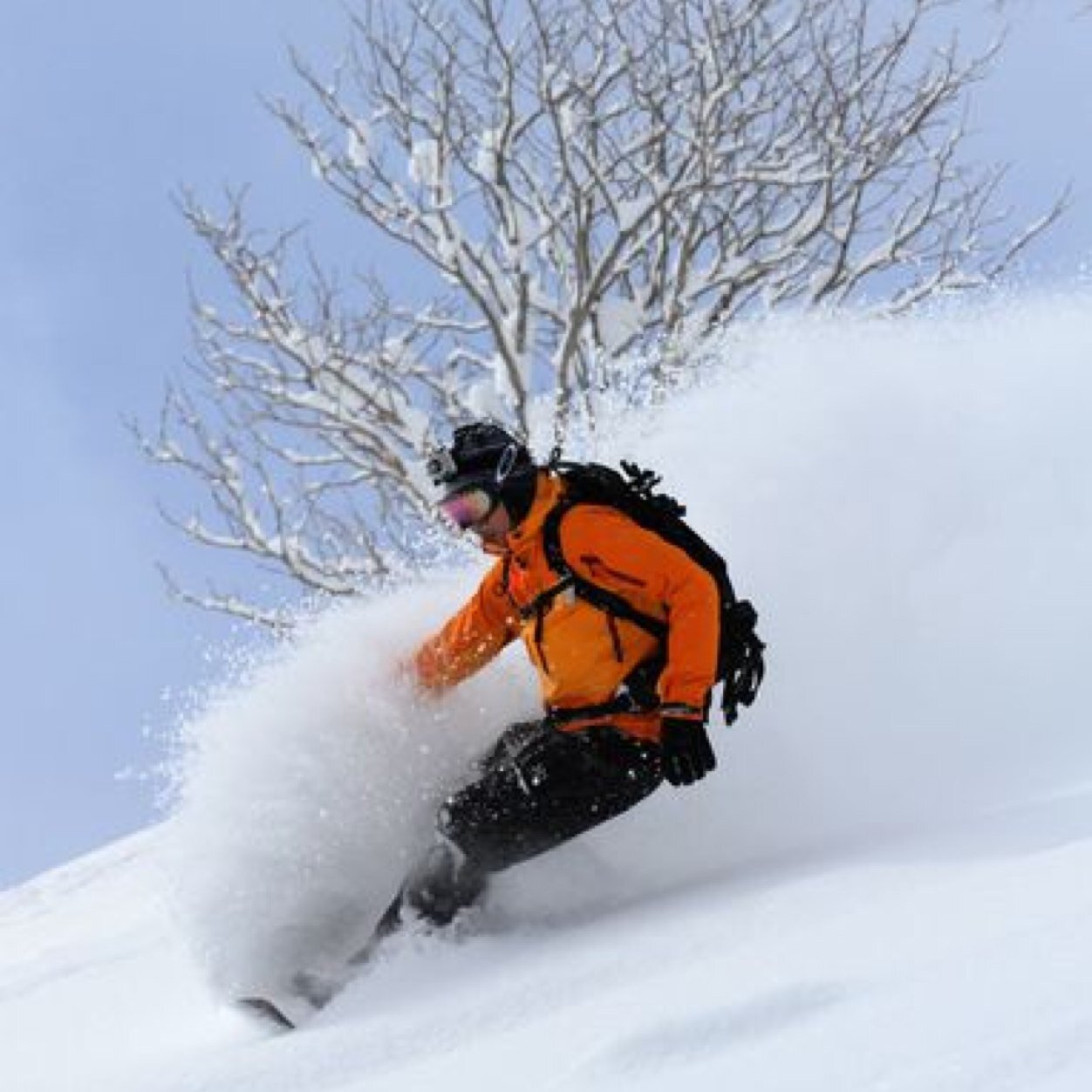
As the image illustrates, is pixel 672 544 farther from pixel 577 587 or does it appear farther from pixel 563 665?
pixel 563 665

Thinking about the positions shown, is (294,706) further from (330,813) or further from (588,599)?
(588,599)

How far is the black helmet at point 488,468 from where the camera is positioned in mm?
3924

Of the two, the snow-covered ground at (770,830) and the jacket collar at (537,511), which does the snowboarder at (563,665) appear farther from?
the snow-covered ground at (770,830)

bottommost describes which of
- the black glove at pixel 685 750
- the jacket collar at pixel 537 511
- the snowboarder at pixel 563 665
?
the black glove at pixel 685 750

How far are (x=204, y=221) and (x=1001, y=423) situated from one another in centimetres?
676

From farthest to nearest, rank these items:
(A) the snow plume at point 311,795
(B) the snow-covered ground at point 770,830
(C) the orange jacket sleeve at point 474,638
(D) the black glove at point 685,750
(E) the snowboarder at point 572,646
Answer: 1. (C) the orange jacket sleeve at point 474,638
2. (A) the snow plume at point 311,795
3. (E) the snowboarder at point 572,646
4. (D) the black glove at point 685,750
5. (B) the snow-covered ground at point 770,830

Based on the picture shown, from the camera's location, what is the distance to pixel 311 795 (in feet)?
13.5

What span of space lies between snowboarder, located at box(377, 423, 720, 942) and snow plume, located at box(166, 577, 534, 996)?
219 mm

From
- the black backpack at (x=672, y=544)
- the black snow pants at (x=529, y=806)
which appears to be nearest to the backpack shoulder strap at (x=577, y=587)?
the black backpack at (x=672, y=544)

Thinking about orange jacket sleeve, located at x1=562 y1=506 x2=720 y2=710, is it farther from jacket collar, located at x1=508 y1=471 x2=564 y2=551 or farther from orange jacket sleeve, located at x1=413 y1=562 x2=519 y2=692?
orange jacket sleeve, located at x1=413 y1=562 x2=519 y2=692

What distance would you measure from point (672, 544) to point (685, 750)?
536 mm

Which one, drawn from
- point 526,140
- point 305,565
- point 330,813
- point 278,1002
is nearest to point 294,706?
point 330,813

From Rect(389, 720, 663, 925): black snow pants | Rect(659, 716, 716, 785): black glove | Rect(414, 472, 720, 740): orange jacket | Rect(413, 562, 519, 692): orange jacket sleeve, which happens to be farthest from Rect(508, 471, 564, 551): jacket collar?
Rect(659, 716, 716, 785): black glove

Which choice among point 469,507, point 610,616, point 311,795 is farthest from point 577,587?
point 311,795
